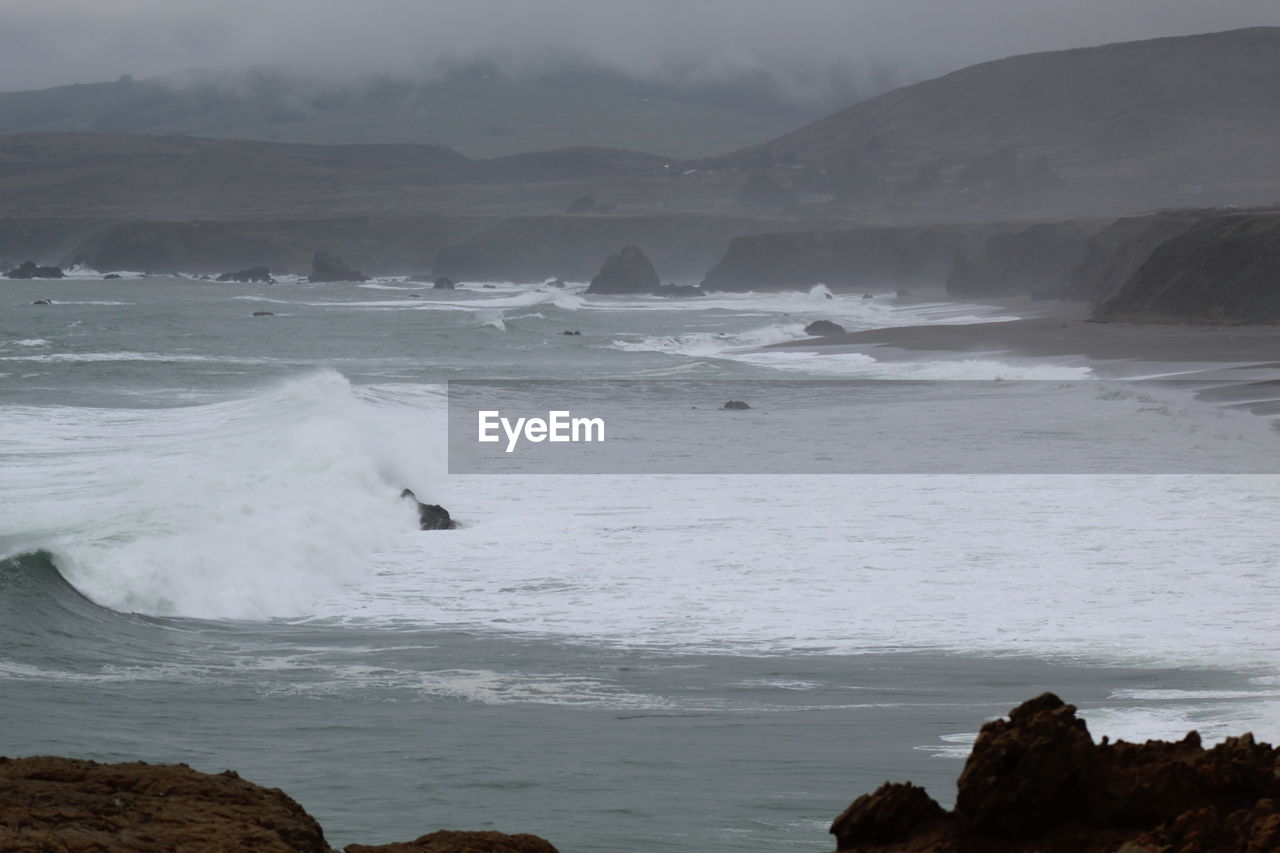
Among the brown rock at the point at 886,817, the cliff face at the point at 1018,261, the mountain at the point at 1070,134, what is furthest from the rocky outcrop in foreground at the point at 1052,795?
the mountain at the point at 1070,134

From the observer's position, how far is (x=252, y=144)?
193625 mm

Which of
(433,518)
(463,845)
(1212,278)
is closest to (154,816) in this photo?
(463,845)

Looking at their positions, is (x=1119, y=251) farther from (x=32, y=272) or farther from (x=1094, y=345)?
(x=32, y=272)

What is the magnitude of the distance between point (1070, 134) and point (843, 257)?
260 ft

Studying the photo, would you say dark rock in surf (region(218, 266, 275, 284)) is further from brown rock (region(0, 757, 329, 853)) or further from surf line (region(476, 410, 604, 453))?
brown rock (region(0, 757, 329, 853))

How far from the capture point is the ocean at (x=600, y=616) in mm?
7141

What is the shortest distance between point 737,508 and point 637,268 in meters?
75.3

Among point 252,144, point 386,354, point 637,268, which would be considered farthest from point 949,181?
point 386,354

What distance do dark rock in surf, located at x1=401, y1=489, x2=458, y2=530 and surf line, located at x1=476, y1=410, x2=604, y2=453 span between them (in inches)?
246

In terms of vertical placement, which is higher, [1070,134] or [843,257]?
[1070,134]

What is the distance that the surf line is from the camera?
23.7m

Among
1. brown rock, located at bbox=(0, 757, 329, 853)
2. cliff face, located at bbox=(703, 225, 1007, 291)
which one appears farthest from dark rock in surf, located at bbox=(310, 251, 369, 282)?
brown rock, located at bbox=(0, 757, 329, 853)

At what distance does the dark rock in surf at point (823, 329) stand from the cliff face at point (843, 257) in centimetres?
4641

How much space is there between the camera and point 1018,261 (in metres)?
76.1
